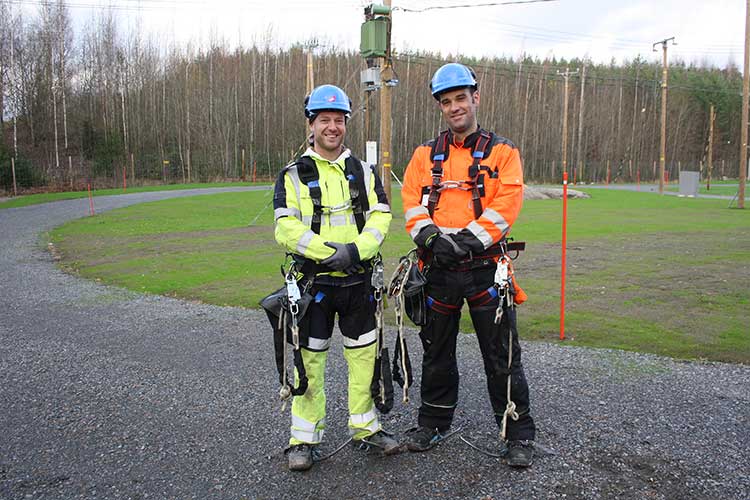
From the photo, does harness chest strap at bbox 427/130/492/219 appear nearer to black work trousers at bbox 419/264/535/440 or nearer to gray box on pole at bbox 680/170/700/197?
black work trousers at bbox 419/264/535/440

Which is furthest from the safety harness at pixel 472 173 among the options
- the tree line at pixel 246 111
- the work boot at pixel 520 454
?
the tree line at pixel 246 111

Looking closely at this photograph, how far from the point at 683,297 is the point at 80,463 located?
7794mm

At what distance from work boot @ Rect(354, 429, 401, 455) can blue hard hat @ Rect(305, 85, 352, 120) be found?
7.06 feet

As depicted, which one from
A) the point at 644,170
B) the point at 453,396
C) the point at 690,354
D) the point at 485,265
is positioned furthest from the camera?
the point at 644,170

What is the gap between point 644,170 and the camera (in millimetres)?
77938

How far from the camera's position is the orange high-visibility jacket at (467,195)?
12.2ft

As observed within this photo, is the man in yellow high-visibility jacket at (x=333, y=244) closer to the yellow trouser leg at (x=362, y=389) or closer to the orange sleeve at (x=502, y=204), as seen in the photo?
the yellow trouser leg at (x=362, y=389)

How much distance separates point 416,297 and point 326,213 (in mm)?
821

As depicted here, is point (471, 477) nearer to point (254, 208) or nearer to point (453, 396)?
point (453, 396)

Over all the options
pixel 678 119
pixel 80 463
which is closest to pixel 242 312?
pixel 80 463

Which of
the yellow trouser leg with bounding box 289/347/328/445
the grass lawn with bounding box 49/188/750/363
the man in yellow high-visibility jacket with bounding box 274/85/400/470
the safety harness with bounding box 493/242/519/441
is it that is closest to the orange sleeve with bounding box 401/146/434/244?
the man in yellow high-visibility jacket with bounding box 274/85/400/470

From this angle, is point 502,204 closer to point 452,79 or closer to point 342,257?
point 452,79

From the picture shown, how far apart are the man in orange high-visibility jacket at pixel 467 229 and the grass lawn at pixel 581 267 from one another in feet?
9.38

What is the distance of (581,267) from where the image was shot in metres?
11.1
